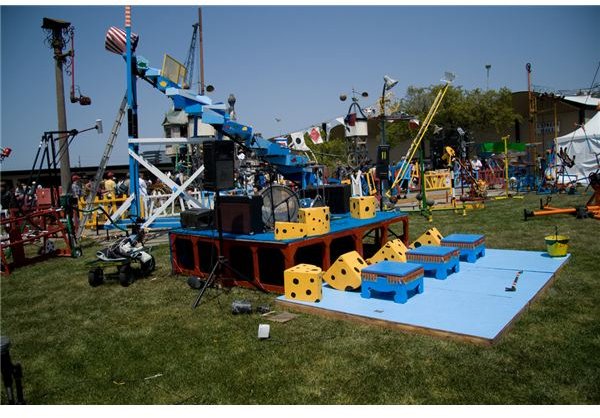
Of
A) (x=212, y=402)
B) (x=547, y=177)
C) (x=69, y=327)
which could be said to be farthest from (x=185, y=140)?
(x=547, y=177)

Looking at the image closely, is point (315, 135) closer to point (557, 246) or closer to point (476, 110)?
point (557, 246)

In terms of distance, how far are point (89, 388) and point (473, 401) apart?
10.7ft

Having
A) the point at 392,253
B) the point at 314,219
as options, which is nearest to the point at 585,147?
the point at 392,253

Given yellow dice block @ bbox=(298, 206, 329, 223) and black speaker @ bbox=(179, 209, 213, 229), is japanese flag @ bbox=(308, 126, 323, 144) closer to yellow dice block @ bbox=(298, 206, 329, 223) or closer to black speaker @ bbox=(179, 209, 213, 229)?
black speaker @ bbox=(179, 209, 213, 229)

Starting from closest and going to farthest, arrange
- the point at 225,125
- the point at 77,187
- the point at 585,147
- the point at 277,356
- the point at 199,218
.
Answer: the point at 277,356 → the point at 199,218 → the point at 225,125 → the point at 77,187 → the point at 585,147

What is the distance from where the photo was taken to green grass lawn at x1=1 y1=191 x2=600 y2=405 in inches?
157

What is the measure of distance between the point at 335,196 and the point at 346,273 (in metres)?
3.73

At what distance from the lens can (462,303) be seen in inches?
235

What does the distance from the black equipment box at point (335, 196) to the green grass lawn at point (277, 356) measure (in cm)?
347

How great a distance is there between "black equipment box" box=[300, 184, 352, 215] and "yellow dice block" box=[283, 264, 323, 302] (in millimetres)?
3720

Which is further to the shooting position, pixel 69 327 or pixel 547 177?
pixel 547 177

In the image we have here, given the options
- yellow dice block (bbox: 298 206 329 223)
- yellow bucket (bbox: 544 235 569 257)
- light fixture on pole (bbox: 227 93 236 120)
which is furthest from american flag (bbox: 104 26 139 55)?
yellow bucket (bbox: 544 235 569 257)

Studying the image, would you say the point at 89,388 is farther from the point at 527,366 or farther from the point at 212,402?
the point at 527,366

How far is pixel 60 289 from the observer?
844 centimetres
